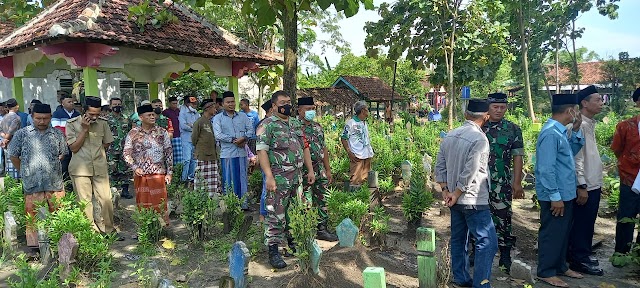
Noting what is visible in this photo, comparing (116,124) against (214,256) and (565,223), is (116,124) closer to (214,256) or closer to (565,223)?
(214,256)

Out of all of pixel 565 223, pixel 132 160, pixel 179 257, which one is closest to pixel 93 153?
pixel 132 160

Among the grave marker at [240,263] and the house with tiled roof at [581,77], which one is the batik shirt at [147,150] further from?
the house with tiled roof at [581,77]

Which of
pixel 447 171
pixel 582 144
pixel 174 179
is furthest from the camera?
pixel 174 179

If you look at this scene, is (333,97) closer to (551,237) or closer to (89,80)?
(89,80)

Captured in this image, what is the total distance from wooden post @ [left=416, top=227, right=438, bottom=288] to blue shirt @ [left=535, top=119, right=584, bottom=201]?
3.69 ft

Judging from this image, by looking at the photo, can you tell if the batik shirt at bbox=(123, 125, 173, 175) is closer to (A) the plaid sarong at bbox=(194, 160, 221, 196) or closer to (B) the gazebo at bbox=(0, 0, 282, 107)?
(A) the plaid sarong at bbox=(194, 160, 221, 196)

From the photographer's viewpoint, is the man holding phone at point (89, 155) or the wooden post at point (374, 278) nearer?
the wooden post at point (374, 278)

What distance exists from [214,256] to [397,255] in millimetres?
1953

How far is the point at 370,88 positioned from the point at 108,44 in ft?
77.6

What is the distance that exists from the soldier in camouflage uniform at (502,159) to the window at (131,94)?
1407 centimetres

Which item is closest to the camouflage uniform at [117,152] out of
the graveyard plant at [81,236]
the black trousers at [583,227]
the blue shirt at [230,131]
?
the blue shirt at [230,131]

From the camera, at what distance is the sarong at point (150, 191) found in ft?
17.5

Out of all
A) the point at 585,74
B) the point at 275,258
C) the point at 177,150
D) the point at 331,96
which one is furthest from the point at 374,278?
the point at 585,74

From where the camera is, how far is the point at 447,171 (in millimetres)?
3834
